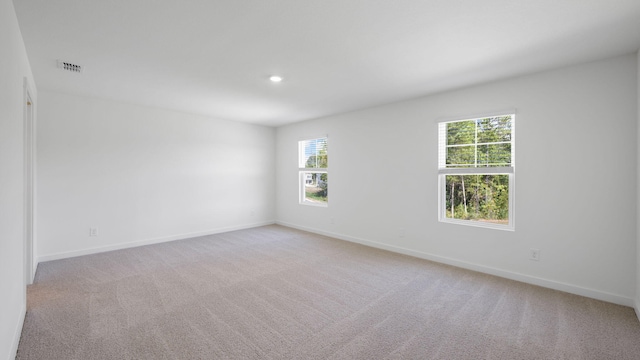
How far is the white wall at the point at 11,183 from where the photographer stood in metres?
1.61

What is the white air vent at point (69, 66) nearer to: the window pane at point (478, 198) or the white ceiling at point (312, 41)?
the white ceiling at point (312, 41)

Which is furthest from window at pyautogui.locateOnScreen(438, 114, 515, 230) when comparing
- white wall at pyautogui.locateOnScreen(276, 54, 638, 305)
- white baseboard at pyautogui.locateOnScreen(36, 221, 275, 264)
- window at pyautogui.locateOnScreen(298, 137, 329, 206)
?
white baseboard at pyautogui.locateOnScreen(36, 221, 275, 264)

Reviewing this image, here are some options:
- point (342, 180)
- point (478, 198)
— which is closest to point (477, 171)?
point (478, 198)

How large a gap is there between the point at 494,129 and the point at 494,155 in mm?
323

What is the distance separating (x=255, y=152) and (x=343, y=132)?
222 centimetres

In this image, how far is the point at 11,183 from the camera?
1.87m

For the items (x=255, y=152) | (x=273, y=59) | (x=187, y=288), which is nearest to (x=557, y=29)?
(x=273, y=59)

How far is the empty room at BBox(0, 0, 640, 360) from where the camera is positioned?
2012 mm

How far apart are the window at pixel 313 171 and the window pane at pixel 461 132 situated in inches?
95.9

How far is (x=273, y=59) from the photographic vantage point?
2.80 metres

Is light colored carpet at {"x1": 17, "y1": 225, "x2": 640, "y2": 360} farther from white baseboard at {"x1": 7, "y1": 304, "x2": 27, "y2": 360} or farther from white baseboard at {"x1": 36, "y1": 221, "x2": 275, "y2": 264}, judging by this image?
white baseboard at {"x1": 36, "y1": 221, "x2": 275, "y2": 264}

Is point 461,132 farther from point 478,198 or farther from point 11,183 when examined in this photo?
point 11,183

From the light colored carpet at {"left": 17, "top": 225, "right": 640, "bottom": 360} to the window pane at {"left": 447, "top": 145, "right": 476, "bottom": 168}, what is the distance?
1386 millimetres

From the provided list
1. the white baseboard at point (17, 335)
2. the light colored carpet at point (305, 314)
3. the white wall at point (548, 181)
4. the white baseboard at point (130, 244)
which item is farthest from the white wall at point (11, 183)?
the white wall at point (548, 181)
